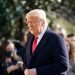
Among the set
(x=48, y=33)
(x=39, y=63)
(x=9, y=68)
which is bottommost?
(x=9, y=68)

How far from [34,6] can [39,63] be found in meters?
3.60

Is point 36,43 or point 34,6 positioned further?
point 34,6

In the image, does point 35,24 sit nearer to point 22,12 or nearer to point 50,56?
point 50,56

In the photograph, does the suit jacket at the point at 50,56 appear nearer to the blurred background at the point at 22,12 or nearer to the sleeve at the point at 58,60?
the sleeve at the point at 58,60

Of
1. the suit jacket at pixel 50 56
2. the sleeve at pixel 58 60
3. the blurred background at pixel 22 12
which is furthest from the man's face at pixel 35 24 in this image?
the blurred background at pixel 22 12

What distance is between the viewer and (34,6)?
31.1ft

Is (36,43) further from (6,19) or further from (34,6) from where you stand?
(6,19)

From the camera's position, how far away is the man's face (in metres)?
5.98

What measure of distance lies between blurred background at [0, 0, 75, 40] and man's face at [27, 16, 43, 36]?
3463 mm

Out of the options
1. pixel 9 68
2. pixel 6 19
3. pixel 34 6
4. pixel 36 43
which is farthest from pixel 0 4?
pixel 36 43

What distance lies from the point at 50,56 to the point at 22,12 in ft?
16.9

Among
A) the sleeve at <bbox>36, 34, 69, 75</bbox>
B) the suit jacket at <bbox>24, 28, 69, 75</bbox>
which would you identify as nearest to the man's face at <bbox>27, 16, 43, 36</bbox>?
the suit jacket at <bbox>24, 28, 69, 75</bbox>

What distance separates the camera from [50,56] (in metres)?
5.98

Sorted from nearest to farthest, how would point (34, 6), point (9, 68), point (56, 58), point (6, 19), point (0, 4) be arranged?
point (56, 58) < point (9, 68) < point (34, 6) < point (0, 4) < point (6, 19)
